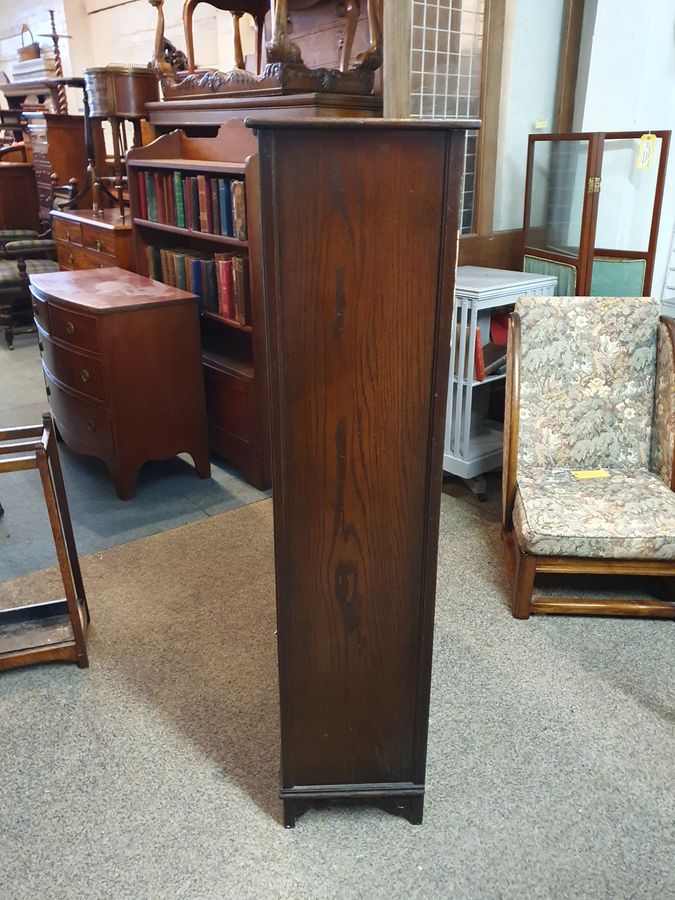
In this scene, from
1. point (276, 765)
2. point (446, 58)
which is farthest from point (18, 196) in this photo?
point (276, 765)

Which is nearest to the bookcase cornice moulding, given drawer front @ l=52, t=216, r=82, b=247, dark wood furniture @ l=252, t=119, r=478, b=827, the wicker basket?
the wicker basket

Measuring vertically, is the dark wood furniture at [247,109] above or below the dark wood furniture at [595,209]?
above

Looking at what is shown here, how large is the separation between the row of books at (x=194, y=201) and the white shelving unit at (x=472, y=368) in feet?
2.96

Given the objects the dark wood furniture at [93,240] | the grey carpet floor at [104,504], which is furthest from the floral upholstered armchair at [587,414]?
the dark wood furniture at [93,240]

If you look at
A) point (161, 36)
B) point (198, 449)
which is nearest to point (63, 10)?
point (161, 36)

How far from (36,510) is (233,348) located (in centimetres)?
112

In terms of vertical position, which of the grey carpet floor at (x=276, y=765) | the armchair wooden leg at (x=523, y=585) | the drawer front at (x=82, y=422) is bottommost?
the grey carpet floor at (x=276, y=765)

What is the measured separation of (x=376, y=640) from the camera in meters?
1.40

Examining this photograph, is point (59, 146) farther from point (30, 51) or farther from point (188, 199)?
point (188, 199)

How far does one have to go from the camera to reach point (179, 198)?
315cm

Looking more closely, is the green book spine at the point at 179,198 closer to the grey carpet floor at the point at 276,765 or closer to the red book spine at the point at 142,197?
the red book spine at the point at 142,197

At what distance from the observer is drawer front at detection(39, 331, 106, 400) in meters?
2.80

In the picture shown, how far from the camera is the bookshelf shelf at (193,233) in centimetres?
285

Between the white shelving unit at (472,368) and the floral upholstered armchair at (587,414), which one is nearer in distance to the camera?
the floral upholstered armchair at (587,414)
